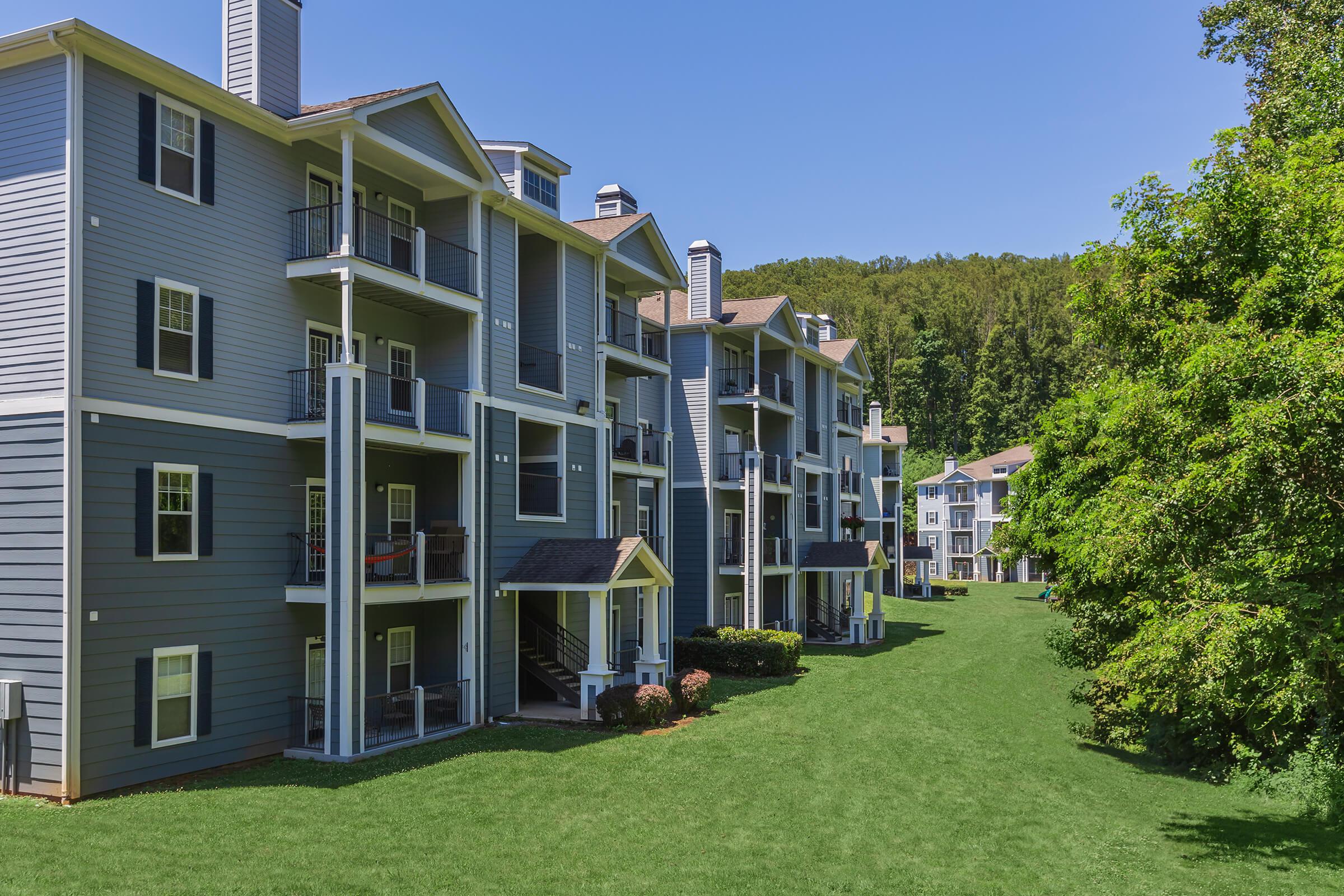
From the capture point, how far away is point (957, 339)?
11575 cm

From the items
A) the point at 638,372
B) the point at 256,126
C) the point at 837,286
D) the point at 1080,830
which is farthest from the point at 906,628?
the point at 837,286

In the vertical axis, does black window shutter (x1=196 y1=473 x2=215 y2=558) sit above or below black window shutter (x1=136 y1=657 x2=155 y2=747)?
above

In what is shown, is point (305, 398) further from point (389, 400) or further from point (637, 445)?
point (637, 445)

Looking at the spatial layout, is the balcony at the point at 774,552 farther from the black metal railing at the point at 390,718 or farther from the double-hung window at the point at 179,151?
the double-hung window at the point at 179,151

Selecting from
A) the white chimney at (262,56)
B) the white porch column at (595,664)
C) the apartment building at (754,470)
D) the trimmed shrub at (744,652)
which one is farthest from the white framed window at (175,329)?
the trimmed shrub at (744,652)

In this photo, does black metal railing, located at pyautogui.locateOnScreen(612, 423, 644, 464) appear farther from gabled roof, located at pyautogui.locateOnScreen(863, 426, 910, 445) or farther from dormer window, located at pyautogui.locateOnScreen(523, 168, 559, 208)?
gabled roof, located at pyautogui.locateOnScreen(863, 426, 910, 445)

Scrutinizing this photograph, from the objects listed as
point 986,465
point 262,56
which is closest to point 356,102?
point 262,56

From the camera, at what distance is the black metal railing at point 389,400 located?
19.2 metres

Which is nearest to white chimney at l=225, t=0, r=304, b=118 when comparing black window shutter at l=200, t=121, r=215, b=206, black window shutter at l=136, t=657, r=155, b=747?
black window shutter at l=200, t=121, r=215, b=206

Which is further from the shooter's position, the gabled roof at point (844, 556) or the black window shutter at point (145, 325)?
the gabled roof at point (844, 556)

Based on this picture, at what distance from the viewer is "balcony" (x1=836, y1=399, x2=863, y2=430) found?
4928cm

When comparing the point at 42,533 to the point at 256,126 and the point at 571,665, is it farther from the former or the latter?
the point at 571,665

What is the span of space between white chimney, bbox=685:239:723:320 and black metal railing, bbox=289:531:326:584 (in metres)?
19.3

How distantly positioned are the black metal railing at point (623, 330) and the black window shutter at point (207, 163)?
1194 cm
